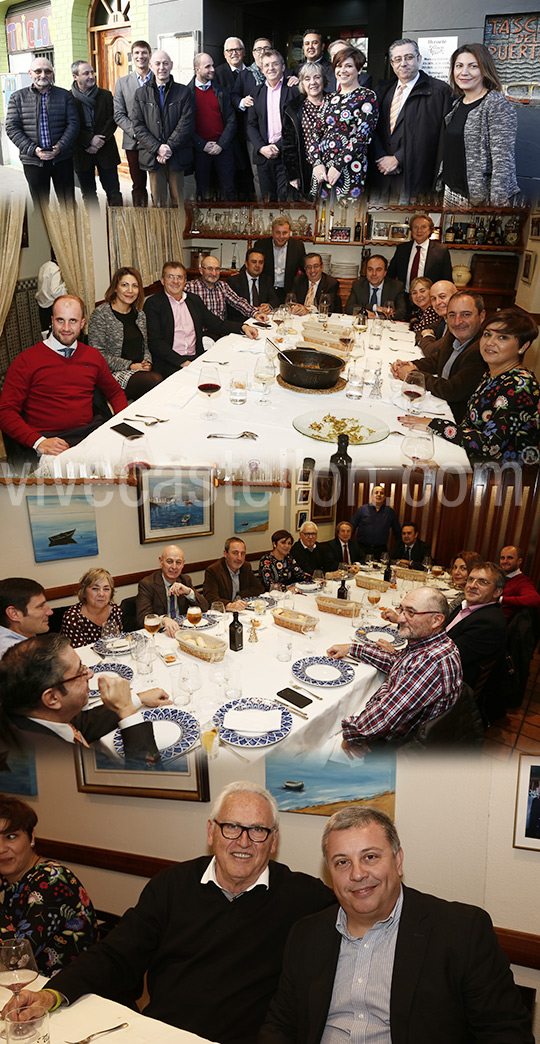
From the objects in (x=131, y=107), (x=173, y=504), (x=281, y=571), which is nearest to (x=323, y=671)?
(x=281, y=571)

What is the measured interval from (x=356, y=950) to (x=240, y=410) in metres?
1.74

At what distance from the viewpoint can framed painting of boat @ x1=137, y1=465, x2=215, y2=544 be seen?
6.91ft

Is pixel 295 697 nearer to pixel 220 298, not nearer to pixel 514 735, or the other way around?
pixel 514 735

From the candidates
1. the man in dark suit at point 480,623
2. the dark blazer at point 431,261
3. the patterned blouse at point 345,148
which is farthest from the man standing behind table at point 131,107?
the man in dark suit at point 480,623

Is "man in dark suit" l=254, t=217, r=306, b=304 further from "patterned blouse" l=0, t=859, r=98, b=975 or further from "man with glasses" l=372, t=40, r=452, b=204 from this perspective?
"patterned blouse" l=0, t=859, r=98, b=975

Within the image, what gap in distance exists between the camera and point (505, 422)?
81.7 inches

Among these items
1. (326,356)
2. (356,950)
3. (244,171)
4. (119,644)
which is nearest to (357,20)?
(244,171)

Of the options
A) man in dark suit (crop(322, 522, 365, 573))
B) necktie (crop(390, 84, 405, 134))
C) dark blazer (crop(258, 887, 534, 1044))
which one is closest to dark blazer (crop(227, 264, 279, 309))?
necktie (crop(390, 84, 405, 134))

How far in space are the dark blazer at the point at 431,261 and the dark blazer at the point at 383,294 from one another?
11cm

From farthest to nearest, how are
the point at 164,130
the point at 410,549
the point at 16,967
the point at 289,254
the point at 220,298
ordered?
the point at 220,298 → the point at 289,254 → the point at 164,130 → the point at 410,549 → the point at 16,967

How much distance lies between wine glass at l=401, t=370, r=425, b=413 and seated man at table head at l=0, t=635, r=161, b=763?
1.42 meters

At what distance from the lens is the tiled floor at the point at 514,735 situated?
222cm

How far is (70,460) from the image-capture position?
2168mm

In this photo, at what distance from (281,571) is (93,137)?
1474 mm
